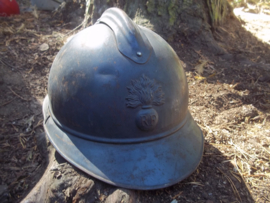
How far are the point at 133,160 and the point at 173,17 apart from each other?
2.93 metres

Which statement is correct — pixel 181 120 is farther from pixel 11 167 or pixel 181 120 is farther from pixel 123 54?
pixel 11 167

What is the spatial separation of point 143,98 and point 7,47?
3410 mm

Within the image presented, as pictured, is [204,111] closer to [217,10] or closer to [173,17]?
[173,17]

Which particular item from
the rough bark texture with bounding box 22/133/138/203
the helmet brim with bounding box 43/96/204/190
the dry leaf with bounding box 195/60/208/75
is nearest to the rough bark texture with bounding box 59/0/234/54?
the dry leaf with bounding box 195/60/208/75

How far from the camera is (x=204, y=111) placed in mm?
2898

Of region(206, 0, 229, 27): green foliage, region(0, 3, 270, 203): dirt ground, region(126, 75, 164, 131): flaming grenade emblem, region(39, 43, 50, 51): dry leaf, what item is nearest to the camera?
region(126, 75, 164, 131): flaming grenade emblem

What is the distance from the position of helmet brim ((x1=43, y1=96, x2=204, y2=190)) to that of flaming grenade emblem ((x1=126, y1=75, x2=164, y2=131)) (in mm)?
179

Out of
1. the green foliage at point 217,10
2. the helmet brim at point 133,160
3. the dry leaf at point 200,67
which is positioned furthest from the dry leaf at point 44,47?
the green foliage at point 217,10

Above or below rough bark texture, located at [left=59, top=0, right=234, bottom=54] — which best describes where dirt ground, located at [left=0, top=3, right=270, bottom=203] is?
below

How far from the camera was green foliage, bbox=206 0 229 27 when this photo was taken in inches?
174

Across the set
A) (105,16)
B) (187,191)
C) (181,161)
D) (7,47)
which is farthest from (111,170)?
(7,47)

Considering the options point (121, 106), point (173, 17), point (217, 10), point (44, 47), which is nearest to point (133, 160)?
point (121, 106)

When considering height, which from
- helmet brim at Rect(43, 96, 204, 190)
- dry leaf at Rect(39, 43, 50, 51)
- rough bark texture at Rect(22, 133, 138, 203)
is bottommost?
dry leaf at Rect(39, 43, 50, 51)

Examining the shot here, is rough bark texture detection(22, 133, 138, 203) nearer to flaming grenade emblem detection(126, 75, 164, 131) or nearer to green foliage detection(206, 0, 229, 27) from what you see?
flaming grenade emblem detection(126, 75, 164, 131)
